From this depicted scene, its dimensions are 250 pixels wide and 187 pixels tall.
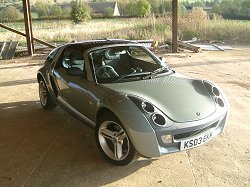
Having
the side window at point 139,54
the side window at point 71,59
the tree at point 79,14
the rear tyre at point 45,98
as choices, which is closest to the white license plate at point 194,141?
the side window at point 139,54

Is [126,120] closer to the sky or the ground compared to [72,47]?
closer to the ground

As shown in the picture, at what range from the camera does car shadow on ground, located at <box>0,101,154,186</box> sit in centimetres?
360

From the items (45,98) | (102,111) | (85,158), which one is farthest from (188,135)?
(45,98)

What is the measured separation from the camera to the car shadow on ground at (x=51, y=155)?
3.60m

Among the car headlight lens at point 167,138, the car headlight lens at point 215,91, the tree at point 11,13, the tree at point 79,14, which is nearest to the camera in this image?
the car headlight lens at point 167,138

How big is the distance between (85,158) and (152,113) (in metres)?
1.19

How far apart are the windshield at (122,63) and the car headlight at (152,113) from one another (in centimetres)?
74

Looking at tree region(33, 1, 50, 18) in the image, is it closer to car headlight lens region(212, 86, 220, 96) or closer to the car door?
the car door

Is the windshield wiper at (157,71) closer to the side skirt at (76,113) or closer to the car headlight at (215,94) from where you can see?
the car headlight at (215,94)

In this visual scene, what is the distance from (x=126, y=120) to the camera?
3.45 meters

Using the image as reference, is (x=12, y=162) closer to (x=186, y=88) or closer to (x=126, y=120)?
(x=126, y=120)

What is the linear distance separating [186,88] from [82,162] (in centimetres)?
166

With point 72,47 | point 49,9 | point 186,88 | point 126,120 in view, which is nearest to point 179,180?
point 126,120

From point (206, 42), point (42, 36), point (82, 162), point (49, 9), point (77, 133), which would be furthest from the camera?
point (49, 9)
